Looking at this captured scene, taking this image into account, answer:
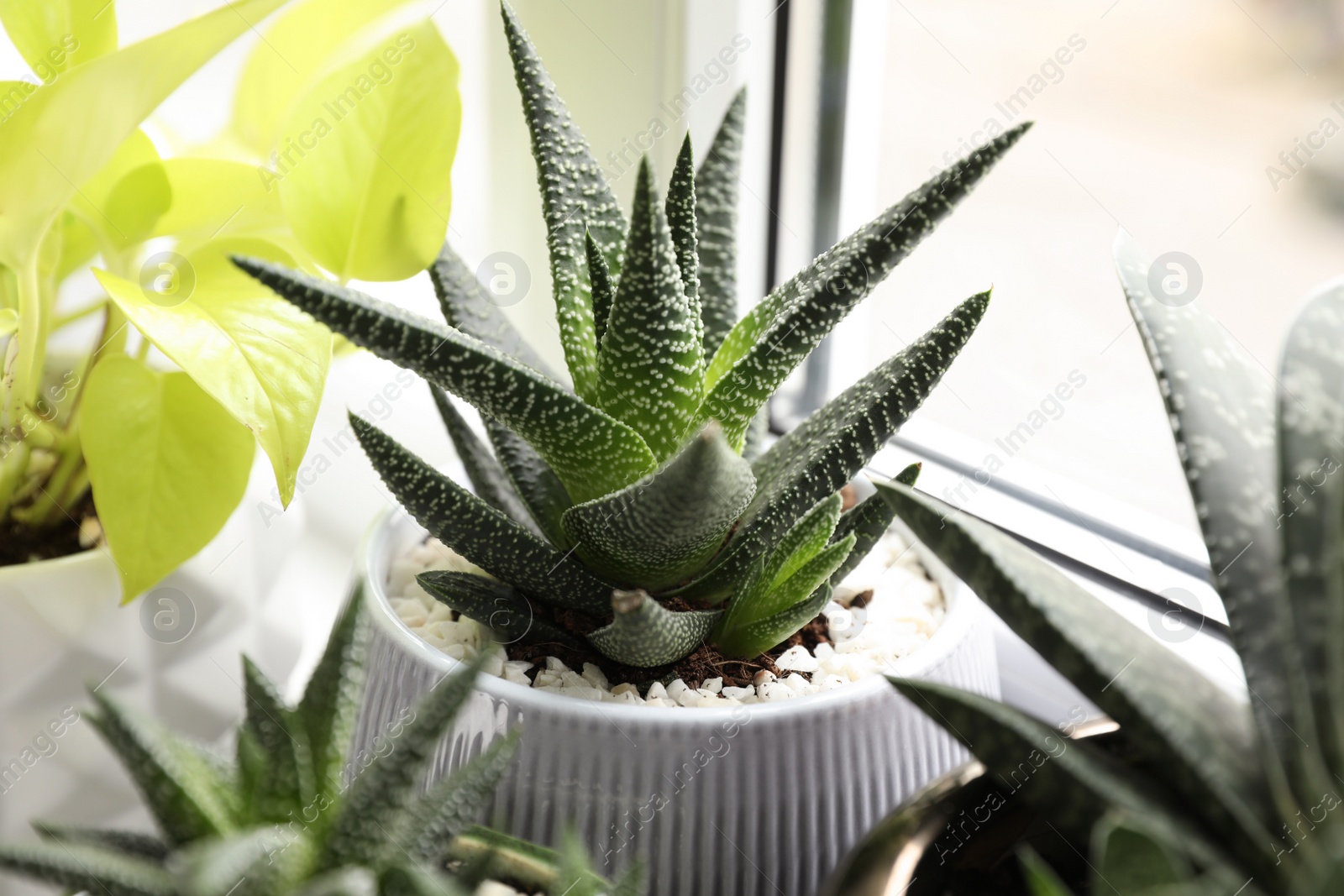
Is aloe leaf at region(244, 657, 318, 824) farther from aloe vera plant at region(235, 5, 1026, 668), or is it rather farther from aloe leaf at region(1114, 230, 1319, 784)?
aloe leaf at region(1114, 230, 1319, 784)

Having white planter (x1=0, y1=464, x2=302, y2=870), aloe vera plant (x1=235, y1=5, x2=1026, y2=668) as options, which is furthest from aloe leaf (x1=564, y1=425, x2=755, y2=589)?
white planter (x1=0, y1=464, x2=302, y2=870)

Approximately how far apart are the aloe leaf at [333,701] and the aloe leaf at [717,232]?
23 centimetres

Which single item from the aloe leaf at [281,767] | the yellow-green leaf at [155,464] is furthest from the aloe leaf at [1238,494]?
the yellow-green leaf at [155,464]

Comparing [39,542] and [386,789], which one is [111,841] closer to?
[386,789]

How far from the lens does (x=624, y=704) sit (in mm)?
375

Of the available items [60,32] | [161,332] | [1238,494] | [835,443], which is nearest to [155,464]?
[161,332]

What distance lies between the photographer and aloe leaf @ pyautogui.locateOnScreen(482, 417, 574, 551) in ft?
1.46

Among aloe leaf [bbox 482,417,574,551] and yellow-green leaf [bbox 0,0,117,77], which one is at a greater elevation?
yellow-green leaf [bbox 0,0,117,77]

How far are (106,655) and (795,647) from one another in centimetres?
30

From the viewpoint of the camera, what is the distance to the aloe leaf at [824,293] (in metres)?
0.34

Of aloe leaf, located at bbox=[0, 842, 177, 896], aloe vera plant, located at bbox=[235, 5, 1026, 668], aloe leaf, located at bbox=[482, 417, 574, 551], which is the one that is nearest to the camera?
aloe leaf, located at bbox=[0, 842, 177, 896]

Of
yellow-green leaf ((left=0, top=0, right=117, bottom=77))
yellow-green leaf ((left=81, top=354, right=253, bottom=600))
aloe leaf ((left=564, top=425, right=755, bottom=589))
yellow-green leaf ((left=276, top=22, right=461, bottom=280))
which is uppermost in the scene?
yellow-green leaf ((left=0, top=0, right=117, bottom=77))

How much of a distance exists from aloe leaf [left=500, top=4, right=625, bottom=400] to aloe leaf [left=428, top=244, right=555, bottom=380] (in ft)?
0.14

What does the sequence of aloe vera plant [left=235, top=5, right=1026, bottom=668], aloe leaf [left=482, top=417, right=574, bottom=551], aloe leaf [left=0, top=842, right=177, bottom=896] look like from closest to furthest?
aloe leaf [left=0, top=842, right=177, bottom=896]
aloe vera plant [left=235, top=5, right=1026, bottom=668]
aloe leaf [left=482, top=417, right=574, bottom=551]
